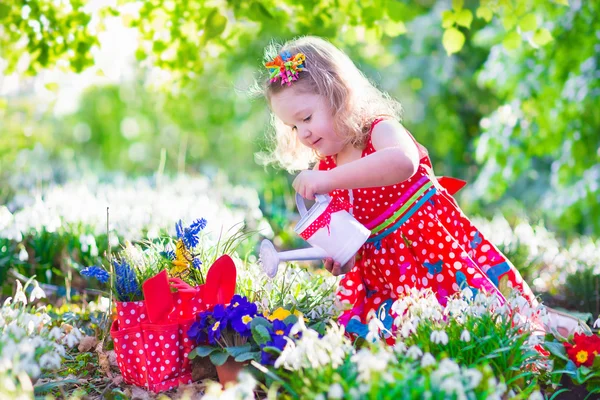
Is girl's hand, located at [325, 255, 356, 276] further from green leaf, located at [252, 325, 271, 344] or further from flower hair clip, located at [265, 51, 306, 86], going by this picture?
flower hair clip, located at [265, 51, 306, 86]

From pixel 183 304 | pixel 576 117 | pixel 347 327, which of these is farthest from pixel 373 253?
pixel 576 117

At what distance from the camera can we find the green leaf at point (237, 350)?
6.63ft

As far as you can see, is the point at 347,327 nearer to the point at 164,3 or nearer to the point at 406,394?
the point at 406,394

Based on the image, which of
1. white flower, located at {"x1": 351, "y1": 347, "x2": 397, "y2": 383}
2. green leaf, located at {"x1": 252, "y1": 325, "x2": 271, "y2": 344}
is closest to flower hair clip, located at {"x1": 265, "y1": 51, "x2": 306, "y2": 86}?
green leaf, located at {"x1": 252, "y1": 325, "x2": 271, "y2": 344}

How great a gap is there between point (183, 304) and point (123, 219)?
5.83 feet

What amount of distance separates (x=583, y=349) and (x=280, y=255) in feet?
3.41

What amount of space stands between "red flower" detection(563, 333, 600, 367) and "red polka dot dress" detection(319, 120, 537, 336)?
1.51ft

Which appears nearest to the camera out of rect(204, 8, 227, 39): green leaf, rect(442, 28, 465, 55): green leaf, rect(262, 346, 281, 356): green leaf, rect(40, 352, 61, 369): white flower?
rect(40, 352, 61, 369): white flower

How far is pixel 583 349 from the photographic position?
6.38ft

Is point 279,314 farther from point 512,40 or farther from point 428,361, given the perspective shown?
point 512,40

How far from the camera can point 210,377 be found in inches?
87.0

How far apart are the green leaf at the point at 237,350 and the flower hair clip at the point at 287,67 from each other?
3.56ft

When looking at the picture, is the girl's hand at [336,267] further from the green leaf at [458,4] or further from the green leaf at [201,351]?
the green leaf at [458,4]

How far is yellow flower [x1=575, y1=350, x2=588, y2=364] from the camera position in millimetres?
1930
